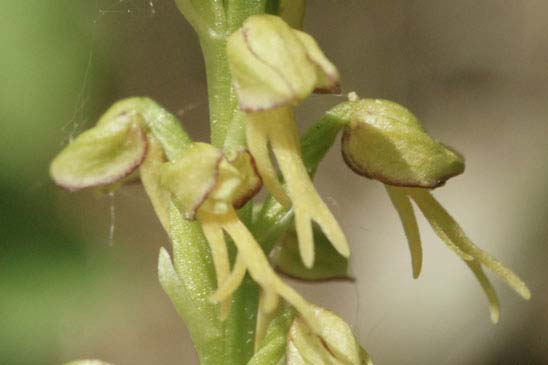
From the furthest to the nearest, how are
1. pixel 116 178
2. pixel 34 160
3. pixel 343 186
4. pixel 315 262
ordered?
pixel 343 186, pixel 34 160, pixel 315 262, pixel 116 178

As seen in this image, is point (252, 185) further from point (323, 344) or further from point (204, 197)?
point (323, 344)

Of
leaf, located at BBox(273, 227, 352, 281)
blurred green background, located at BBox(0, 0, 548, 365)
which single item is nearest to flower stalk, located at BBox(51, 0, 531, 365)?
leaf, located at BBox(273, 227, 352, 281)

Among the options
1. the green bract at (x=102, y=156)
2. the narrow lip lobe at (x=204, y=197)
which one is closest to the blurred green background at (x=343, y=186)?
the green bract at (x=102, y=156)

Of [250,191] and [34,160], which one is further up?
[250,191]

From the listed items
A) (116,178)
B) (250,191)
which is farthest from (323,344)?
(116,178)

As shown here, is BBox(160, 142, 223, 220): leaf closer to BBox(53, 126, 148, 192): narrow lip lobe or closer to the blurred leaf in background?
BBox(53, 126, 148, 192): narrow lip lobe

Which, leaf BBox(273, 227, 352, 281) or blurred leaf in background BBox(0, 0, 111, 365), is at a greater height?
leaf BBox(273, 227, 352, 281)
